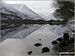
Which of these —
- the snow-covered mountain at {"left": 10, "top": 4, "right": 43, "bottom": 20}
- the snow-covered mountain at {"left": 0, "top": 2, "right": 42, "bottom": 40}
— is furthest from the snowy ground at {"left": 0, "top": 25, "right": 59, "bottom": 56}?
the snow-covered mountain at {"left": 10, "top": 4, "right": 43, "bottom": 20}

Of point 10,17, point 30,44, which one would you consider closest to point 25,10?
point 10,17

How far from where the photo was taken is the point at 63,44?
3312 millimetres

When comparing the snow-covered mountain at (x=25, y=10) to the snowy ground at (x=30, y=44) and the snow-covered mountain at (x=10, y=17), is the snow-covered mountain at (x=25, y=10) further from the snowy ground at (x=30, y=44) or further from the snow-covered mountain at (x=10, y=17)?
the snowy ground at (x=30, y=44)

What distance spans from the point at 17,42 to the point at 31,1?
1.24m

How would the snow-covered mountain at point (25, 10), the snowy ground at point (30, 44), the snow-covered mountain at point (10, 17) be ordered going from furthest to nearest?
1. the snow-covered mountain at point (25, 10)
2. the snow-covered mountain at point (10, 17)
3. the snowy ground at point (30, 44)

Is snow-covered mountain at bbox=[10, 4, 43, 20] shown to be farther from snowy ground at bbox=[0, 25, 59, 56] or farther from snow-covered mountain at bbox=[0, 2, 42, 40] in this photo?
snowy ground at bbox=[0, 25, 59, 56]

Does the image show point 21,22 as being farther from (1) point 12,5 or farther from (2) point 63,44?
(2) point 63,44

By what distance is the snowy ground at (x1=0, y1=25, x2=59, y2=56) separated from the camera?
10.6 feet

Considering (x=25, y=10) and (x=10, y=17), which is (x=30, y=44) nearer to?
(x=10, y=17)

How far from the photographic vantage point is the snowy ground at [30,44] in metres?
3.23

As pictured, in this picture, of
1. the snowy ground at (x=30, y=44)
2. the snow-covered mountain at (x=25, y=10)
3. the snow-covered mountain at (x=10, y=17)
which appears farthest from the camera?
the snow-covered mountain at (x=25, y=10)

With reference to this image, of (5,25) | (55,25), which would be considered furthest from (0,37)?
(55,25)

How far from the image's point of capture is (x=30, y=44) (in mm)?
3818

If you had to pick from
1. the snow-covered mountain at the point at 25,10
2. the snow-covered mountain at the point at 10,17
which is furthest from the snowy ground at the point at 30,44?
the snow-covered mountain at the point at 25,10
